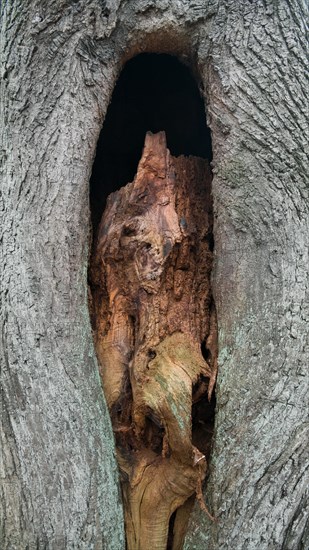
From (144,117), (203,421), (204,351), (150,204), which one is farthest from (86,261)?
(144,117)

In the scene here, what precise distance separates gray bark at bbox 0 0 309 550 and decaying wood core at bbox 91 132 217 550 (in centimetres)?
10

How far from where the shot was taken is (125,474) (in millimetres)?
1787

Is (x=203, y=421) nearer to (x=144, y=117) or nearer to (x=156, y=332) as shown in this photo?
(x=156, y=332)

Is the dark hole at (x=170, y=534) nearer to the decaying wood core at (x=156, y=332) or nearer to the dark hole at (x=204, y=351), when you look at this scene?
the decaying wood core at (x=156, y=332)

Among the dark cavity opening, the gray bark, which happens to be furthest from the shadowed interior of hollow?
the gray bark

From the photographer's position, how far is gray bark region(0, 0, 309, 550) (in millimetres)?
1603

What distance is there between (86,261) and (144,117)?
954 mm

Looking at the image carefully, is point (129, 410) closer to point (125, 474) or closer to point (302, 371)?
point (125, 474)

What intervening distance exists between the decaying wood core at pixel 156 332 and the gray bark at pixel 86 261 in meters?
0.10

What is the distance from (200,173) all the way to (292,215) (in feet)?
1.66

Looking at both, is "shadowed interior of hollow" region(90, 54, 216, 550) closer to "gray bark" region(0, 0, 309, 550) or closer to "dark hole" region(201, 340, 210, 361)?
"dark hole" region(201, 340, 210, 361)

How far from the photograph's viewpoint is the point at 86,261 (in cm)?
180

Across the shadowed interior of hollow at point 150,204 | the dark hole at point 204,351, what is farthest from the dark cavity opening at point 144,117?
the dark hole at point 204,351

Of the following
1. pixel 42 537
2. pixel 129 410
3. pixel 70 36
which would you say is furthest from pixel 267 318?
pixel 70 36
